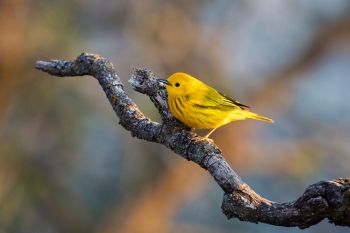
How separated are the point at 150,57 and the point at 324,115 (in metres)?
2.79

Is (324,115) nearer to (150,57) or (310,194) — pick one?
(150,57)

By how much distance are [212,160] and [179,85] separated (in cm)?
119

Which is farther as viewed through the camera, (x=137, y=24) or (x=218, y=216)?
(x=218, y=216)

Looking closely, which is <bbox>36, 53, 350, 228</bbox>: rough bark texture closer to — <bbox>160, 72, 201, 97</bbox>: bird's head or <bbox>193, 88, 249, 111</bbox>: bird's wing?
<bbox>160, 72, 201, 97</bbox>: bird's head

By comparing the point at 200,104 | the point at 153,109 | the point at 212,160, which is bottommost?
the point at 212,160

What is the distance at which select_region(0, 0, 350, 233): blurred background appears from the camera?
8.43 metres

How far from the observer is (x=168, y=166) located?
919 cm

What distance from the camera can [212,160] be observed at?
2.29 m

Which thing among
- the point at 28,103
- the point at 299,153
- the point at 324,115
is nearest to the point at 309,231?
the point at 299,153

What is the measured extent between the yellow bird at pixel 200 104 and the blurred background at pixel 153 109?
4.65 meters

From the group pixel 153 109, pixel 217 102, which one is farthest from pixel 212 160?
pixel 153 109

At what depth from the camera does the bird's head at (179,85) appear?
3.32m

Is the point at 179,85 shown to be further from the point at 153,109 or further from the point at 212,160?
the point at 153,109

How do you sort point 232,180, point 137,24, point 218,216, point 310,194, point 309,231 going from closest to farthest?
point 310,194 → point 232,180 → point 309,231 → point 137,24 → point 218,216
